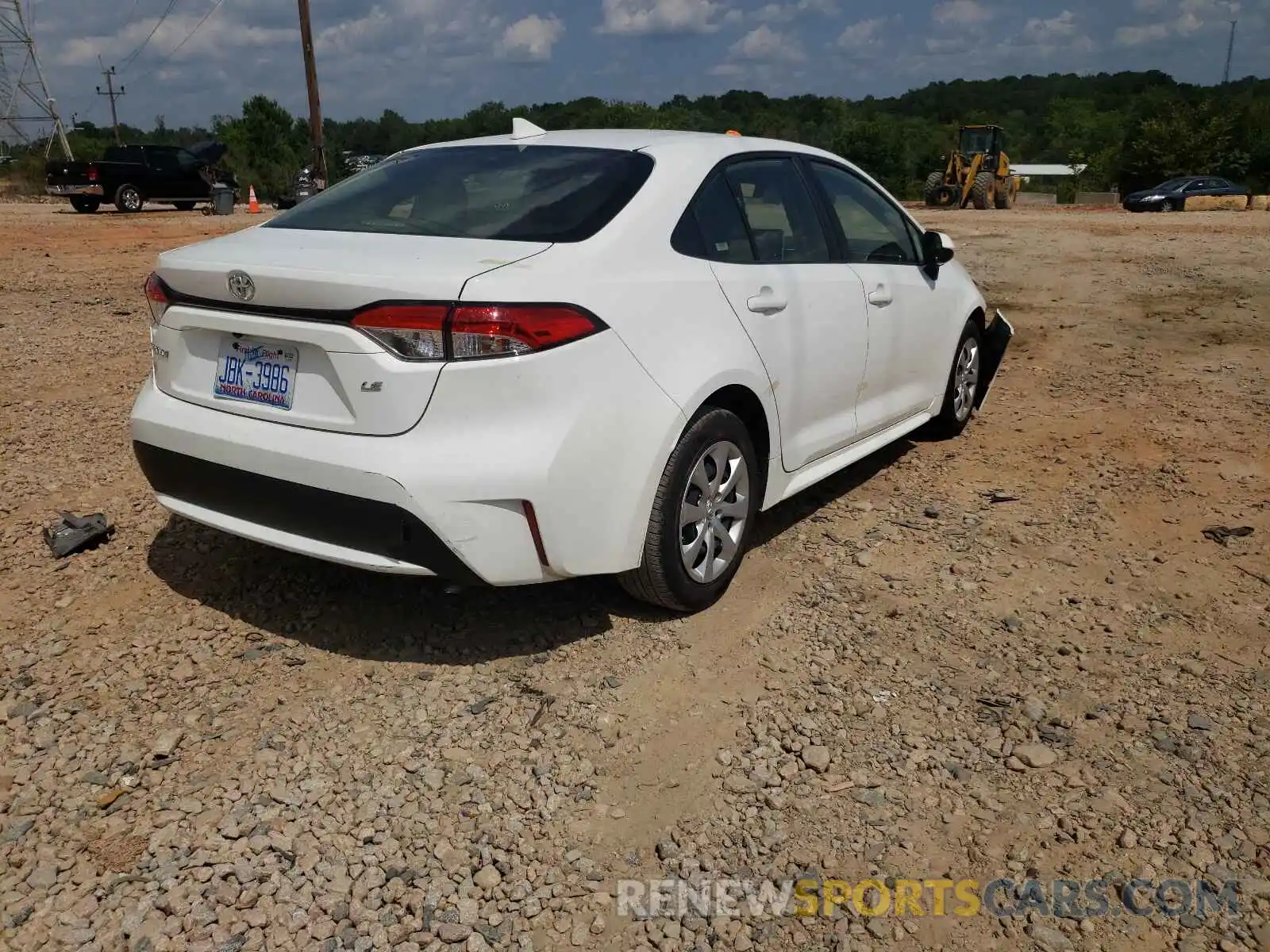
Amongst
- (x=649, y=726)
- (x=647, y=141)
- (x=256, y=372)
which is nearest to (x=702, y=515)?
(x=649, y=726)

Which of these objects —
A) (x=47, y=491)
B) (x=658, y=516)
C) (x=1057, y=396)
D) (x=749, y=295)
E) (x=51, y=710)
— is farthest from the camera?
(x=1057, y=396)

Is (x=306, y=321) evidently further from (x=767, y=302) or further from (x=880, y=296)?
(x=880, y=296)

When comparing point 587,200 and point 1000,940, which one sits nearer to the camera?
point 1000,940

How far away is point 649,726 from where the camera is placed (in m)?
3.19

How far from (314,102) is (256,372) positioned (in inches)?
1022

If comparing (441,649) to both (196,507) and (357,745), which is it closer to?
(357,745)

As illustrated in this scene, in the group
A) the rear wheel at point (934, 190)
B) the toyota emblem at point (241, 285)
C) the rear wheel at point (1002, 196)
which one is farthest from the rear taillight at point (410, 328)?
the rear wheel at point (1002, 196)

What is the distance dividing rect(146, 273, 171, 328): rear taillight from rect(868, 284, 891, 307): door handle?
2.85m

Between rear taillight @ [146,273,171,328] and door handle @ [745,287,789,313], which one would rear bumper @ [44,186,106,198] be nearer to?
rear taillight @ [146,273,171,328]

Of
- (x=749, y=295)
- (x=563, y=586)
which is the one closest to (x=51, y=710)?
(x=563, y=586)

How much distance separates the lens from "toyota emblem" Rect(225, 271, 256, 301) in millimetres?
3166

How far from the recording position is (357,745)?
3.06m

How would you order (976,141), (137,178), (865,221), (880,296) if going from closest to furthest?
(880,296) < (865,221) < (137,178) < (976,141)

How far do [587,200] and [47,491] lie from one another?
3099mm
